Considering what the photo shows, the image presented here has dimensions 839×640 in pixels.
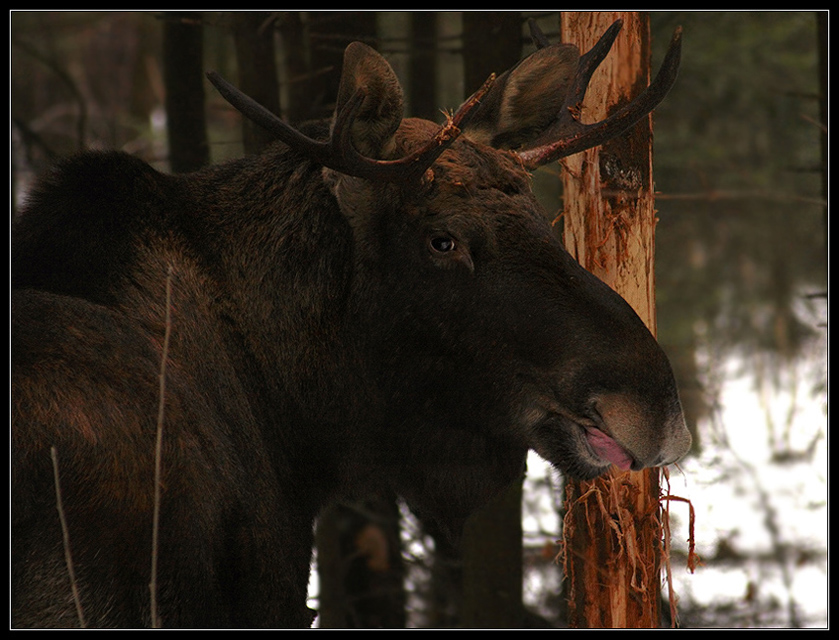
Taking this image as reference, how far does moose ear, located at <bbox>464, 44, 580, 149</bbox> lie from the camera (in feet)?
14.2

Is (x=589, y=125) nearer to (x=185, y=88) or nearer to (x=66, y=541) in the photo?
(x=66, y=541)

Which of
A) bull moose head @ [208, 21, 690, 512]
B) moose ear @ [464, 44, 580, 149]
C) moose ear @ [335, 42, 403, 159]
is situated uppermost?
→ moose ear @ [464, 44, 580, 149]

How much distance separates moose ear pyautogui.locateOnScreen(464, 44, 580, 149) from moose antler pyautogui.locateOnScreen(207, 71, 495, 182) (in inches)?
27.8

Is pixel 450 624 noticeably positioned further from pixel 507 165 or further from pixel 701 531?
pixel 507 165

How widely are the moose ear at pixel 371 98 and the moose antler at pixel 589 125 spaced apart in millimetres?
732

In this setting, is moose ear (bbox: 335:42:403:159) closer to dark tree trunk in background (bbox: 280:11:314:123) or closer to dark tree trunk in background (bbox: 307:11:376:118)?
dark tree trunk in background (bbox: 307:11:376:118)

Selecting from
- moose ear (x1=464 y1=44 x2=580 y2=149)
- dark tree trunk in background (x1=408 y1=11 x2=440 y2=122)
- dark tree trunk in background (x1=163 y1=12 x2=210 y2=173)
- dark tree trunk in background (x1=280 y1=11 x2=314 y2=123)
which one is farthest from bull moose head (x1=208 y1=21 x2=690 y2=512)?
dark tree trunk in background (x1=408 y1=11 x2=440 y2=122)

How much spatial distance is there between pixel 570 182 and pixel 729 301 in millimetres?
8517

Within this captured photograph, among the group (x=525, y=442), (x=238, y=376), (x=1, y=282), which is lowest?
(x=525, y=442)

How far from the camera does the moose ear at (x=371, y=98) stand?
3521 mm

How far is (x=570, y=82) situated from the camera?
4.40m

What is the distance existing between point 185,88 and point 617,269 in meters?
3.56

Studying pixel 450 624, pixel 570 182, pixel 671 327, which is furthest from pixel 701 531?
pixel 570 182

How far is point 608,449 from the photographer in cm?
366
